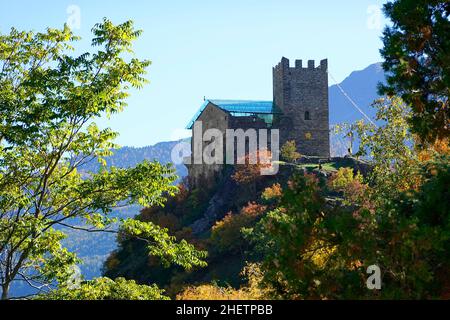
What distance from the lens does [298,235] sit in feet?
40.6

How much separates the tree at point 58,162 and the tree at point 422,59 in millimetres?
7143

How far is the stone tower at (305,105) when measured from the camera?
75.2 metres

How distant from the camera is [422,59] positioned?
15500 millimetres

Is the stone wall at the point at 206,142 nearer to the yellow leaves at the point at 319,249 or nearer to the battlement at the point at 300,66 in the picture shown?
the battlement at the point at 300,66

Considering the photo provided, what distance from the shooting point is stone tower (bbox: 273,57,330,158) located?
2963 inches

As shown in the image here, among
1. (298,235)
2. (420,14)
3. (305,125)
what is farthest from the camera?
(305,125)

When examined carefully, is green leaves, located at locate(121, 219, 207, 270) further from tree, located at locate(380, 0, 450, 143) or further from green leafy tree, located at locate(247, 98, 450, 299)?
tree, located at locate(380, 0, 450, 143)

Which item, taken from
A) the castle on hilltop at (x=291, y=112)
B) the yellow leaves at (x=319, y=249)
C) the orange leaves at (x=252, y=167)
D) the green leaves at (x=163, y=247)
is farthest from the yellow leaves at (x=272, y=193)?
the yellow leaves at (x=319, y=249)

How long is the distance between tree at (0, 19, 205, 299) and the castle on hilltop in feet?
179

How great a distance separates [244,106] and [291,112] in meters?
5.63

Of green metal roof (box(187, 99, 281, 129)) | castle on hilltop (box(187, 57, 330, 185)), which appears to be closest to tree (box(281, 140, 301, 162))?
castle on hilltop (box(187, 57, 330, 185))
